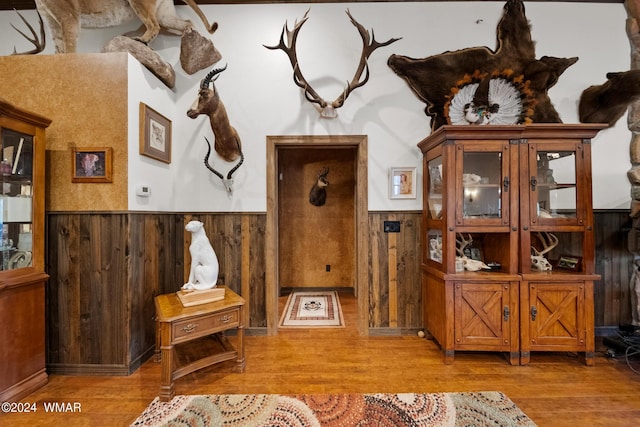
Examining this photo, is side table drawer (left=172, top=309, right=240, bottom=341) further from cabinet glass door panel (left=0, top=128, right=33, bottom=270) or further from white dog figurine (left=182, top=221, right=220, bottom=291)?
cabinet glass door panel (left=0, top=128, right=33, bottom=270)

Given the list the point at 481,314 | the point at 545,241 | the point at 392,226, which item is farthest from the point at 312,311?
the point at 545,241

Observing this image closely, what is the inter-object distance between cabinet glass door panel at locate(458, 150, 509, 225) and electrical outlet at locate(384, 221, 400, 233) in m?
0.70

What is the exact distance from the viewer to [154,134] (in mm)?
2535

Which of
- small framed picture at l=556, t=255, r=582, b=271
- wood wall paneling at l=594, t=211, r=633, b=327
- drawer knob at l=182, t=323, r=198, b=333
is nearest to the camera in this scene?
drawer knob at l=182, t=323, r=198, b=333

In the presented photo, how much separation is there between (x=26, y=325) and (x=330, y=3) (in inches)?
155

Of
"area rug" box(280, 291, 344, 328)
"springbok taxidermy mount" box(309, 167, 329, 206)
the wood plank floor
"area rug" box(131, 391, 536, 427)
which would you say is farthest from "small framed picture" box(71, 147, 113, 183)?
"springbok taxidermy mount" box(309, 167, 329, 206)

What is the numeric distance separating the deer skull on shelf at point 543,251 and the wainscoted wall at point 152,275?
0.81m

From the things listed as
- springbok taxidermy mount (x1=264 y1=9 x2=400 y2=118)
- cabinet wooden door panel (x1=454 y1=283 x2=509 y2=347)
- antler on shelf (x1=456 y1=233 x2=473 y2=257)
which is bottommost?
cabinet wooden door panel (x1=454 y1=283 x2=509 y2=347)

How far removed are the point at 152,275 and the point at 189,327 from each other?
0.88 metres

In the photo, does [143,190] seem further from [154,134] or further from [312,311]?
[312,311]

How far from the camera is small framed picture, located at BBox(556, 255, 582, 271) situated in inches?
95.8

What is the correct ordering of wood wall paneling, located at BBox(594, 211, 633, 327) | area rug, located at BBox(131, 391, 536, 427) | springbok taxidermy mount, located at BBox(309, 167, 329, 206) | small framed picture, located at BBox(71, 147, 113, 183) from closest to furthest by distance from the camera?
area rug, located at BBox(131, 391, 536, 427) < small framed picture, located at BBox(71, 147, 113, 183) < wood wall paneling, located at BBox(594, 211, 633, 327) < springbok taxidermy mount, located at BBox(309, 167, 329, 206)

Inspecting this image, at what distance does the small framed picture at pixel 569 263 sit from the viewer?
2.43 m

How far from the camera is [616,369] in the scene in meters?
2.26
